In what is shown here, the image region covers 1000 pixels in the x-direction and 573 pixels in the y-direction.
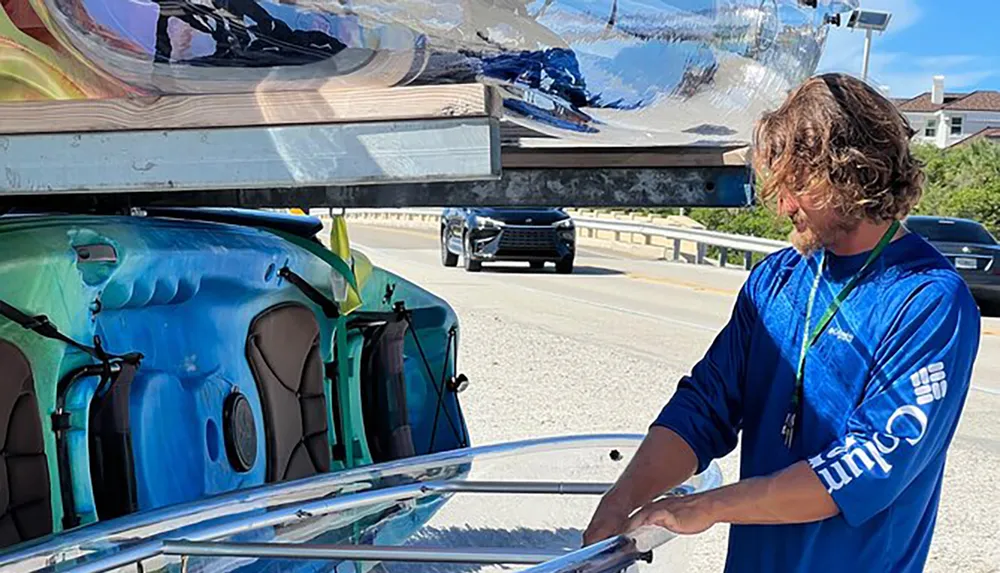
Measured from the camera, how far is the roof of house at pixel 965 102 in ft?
241

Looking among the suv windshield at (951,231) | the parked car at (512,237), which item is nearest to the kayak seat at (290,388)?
the suv windshield at (951,231)

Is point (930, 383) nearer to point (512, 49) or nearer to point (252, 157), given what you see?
point (512, 49)

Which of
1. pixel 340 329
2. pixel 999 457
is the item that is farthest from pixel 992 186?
pixel 340 329

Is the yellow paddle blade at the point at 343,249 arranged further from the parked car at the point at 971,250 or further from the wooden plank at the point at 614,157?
the parked car at the point at 971,250

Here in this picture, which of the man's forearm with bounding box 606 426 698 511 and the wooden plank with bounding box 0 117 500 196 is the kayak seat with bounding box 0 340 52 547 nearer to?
the wooden plank with bounding box 0 117 500 196

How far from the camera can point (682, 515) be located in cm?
217

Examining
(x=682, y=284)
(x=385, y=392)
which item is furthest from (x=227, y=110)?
(x=682, y=284)

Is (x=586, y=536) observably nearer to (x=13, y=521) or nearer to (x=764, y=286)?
(x=764, y=286)

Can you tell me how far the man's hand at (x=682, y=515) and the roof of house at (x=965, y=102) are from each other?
2920 inches

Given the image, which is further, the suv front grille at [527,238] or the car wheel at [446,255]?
the car wheel at [446,255]

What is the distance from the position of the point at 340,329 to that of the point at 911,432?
222 cm

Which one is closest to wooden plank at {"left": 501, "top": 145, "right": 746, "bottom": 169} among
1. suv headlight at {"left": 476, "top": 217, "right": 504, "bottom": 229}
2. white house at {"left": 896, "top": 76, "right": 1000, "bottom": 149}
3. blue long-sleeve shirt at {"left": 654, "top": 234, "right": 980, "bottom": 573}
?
blue long-sleeve shirt at {"left": 654, "top": 234, "right": 980, "bottom": 573}

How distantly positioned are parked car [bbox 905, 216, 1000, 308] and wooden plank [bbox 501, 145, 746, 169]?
1329 cm

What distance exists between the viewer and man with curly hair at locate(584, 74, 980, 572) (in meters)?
2.08
